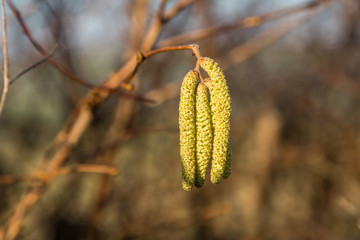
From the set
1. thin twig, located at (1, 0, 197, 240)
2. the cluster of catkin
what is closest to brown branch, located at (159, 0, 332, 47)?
thin twig, located at (1, 0, 197, 240)

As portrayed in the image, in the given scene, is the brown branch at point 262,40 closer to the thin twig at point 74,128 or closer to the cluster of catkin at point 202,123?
the thin twig at point 74,128

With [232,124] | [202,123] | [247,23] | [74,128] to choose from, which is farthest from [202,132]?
[232,124]

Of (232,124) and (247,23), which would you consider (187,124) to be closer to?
(247,23)

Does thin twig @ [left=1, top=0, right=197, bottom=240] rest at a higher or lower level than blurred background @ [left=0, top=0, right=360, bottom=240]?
higher

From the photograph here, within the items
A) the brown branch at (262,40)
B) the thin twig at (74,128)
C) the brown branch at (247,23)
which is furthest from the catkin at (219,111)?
the brown branch at (262,40)

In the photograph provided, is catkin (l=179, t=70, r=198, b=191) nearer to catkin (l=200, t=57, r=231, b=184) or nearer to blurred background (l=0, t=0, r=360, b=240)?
catkin (l=200, t=57, r=231, b=184)

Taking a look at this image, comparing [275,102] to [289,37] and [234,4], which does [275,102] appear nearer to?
[289,37]

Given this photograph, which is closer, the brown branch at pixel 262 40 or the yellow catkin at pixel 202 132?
the yellow catkin at pixel 202 132

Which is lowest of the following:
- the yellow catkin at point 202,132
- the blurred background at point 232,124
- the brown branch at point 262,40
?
the blurred background at point 232,124
